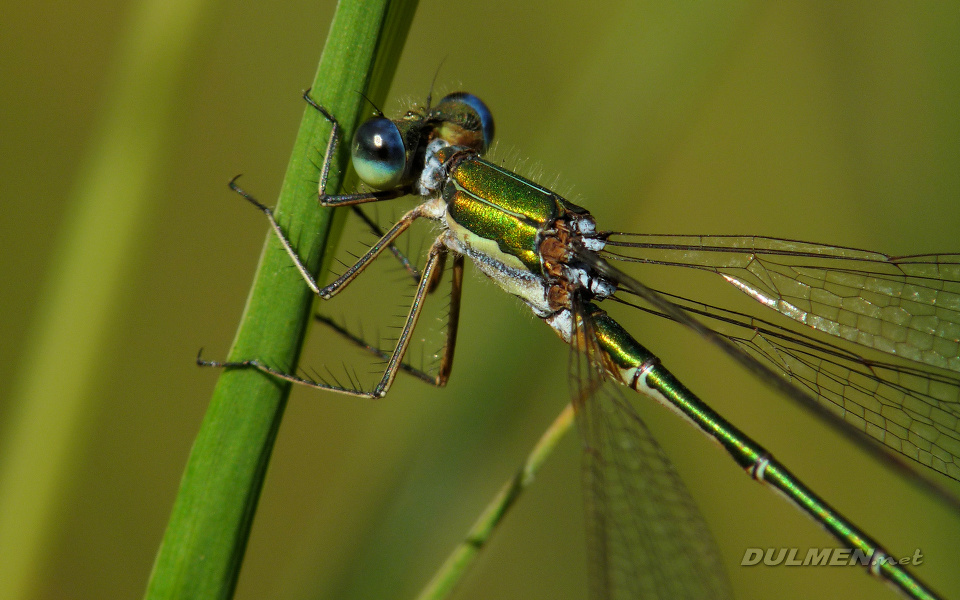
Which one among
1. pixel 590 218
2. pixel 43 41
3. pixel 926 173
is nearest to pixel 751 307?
pixel 926 173

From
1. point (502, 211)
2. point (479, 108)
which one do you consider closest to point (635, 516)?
point (502, 211)

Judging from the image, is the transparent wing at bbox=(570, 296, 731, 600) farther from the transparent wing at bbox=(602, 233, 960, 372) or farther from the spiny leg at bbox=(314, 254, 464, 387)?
the transparent wing at bbox=(602, 233, 960, 372)

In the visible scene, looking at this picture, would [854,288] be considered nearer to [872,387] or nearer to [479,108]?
[872,387]

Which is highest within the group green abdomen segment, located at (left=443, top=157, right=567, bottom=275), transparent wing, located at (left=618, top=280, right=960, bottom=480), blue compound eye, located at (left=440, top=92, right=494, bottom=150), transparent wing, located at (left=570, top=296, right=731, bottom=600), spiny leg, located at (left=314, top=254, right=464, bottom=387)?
blue compound eye, located at (left=440, top=92, right=494, bottom=150)

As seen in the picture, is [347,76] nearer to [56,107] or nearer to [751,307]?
[751,307]

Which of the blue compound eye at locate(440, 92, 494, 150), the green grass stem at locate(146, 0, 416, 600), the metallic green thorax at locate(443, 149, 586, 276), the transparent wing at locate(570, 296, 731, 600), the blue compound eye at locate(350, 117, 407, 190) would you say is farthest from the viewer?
the blue compound eye at locate(440, 92, 494, 150)

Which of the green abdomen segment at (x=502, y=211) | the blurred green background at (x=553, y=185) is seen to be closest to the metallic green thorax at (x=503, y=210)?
the green abdomen segment at (x=502, y=211)

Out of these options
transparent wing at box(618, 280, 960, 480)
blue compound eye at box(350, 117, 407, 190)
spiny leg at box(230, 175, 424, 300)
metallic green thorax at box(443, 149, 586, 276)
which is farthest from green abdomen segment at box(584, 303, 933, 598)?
blue compound eye at box(350, 117, 407, 190)
